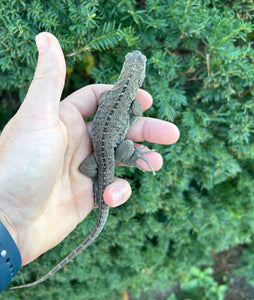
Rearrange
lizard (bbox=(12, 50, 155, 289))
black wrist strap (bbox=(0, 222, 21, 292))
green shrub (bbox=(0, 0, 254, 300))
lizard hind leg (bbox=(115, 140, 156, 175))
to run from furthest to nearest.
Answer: lizard hind leg (bbox=(115, 140, 156, 175)) → lizard (bbox=(12, 50, 155, 289)) → green shrub (bbox=(0, 0, 254, 300)) → black wrist strap (bbox=(0, 222, 21, 292))

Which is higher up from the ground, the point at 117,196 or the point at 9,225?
the point at 9,225

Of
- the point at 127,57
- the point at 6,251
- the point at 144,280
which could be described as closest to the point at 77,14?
the point at 127,57

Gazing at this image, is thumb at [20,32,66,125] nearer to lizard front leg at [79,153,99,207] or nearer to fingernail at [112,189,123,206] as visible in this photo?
A: lizard front leg at [79,153,99,207]

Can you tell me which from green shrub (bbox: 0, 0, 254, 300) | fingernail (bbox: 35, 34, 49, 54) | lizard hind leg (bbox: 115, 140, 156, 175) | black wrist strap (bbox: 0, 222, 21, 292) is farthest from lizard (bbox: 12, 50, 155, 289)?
fingernail (bbox: 35, 34, 49, 54)

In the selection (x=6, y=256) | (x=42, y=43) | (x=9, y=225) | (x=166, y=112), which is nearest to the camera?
(x=42, y=43)

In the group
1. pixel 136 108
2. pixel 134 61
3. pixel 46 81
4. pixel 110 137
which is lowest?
pixel 110 137

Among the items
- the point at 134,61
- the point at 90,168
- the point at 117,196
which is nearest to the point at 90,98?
the point at 134,61

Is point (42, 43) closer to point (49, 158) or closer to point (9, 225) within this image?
point (49, 158)

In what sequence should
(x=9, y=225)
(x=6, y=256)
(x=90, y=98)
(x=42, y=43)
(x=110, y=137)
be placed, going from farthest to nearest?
(x=90, y=98) < (x=110, y=137) < (x=9, y=225) < (x=6, y=256) < (x=42, y=43)
